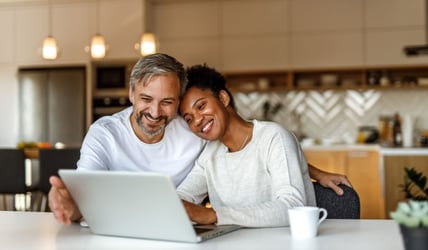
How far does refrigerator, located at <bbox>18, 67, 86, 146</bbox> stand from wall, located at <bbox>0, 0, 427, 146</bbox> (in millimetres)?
152

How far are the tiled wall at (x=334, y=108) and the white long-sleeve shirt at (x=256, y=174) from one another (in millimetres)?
4844

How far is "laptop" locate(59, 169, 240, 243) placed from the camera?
1350mm

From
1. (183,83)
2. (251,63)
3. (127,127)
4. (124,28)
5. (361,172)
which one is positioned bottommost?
(361,172)

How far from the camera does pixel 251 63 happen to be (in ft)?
22.5

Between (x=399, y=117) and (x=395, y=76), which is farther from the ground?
(x=395, y=76)

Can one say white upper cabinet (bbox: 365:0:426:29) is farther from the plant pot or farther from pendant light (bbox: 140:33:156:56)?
→ the plant pot

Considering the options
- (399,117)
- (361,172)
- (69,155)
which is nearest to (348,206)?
(69,155)

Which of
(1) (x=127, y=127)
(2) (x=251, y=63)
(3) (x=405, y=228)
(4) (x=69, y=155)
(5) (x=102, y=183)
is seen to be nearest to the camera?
(3) (x=405, y=228)

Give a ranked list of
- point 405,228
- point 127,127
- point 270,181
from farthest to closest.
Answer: point 127,127
point 270,181
point 405,228

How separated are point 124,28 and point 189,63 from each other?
0.89m

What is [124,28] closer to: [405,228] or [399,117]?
[399,117]

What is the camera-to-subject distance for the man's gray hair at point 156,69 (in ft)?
6.52

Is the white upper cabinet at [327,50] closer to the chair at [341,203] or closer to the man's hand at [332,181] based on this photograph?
the man's hand at [332,181]

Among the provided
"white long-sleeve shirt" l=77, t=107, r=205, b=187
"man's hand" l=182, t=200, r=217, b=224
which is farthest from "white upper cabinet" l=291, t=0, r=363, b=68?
"man's hand" l=182, t=200, r=217, b=224
